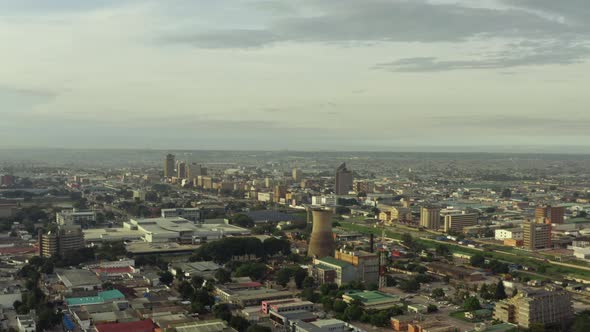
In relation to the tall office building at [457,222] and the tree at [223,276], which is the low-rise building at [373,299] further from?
the tall office building at [457,222]

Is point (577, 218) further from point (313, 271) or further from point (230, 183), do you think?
point (230, 183)

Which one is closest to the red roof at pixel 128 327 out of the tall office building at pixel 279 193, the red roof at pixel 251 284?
the red roof at pixel 251 284

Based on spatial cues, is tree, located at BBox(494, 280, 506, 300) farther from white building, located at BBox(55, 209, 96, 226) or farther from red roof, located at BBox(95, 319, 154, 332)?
white building, located at BBox(55, 209, 96, 226)

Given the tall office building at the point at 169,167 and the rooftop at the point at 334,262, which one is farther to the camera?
the tall office building at the point at 169,167

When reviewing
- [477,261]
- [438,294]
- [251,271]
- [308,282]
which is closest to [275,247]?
[251,271]

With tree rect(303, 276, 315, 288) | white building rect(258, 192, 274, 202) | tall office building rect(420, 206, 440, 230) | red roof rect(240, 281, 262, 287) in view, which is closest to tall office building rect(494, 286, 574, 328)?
tree rect(303, 276, 315, 288)

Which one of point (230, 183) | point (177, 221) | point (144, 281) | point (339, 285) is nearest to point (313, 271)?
point (339, 285)

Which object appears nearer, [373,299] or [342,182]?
[373,299]

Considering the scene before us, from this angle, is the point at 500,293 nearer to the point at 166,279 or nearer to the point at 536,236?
the point at 166,279
